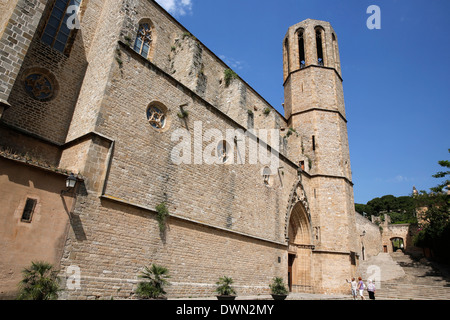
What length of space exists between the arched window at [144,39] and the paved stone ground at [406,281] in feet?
37.4

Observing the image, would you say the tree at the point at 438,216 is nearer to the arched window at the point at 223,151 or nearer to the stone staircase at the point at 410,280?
the stone staircase at the point at 410,280

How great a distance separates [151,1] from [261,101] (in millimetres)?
9126

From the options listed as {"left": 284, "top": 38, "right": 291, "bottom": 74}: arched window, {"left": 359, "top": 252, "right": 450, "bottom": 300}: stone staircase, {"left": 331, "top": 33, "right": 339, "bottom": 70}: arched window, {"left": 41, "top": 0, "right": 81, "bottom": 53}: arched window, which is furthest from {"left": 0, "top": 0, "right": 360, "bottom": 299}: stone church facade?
{"left": 331, "top": 33, "right": 339, "bottom": 70}: arched window

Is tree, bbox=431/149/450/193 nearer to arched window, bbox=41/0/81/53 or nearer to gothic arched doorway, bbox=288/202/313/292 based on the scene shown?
gothic arched doorway, bbox=288/202/313/292

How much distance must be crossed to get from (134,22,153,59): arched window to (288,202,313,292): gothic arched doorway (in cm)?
1142

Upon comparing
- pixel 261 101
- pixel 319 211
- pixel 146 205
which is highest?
pixel 261 101

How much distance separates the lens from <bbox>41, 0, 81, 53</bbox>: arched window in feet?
32.1

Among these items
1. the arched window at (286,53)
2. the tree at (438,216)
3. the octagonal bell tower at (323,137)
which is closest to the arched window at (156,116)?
the octagonal bell tower at (323,137)

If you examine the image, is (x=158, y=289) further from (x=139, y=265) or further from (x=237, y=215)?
(x=237, y=215)

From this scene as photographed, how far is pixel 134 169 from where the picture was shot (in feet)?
28.4

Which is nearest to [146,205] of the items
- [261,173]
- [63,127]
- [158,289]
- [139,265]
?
[139,265]

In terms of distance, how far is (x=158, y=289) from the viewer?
24.8ft

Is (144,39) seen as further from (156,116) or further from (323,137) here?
(323,137)

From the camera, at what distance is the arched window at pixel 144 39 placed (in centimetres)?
1199
